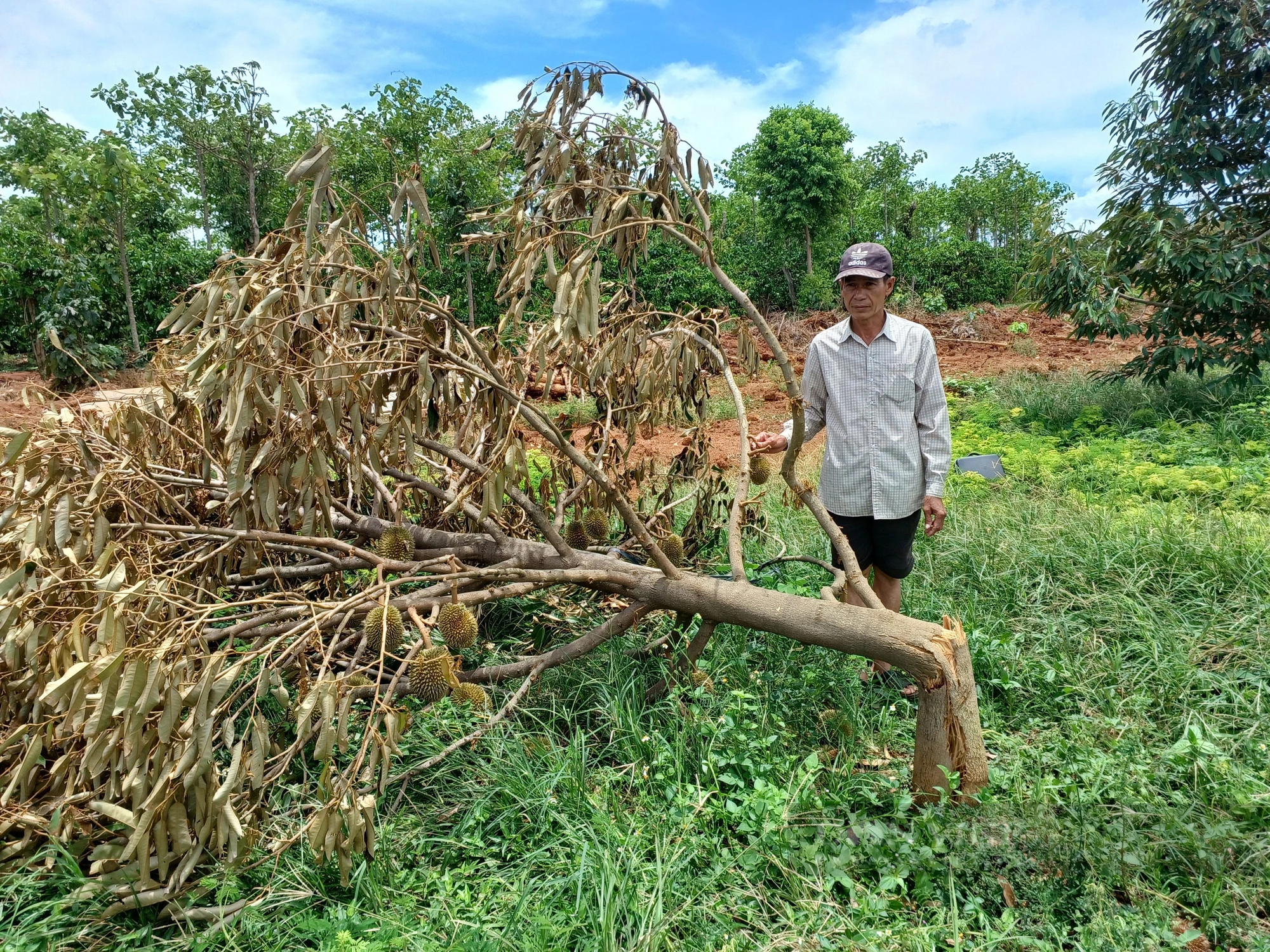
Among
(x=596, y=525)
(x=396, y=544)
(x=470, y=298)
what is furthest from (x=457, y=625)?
(x=470, y=298)

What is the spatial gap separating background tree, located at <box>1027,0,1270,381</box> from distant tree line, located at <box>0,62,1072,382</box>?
803mm

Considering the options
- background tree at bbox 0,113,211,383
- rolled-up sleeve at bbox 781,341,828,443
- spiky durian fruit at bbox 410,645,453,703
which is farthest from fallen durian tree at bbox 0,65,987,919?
background tree at bbox 0,113,211,383

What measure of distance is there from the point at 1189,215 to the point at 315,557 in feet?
27.5

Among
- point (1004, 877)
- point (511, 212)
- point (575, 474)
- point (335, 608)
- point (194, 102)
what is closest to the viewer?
point (1004, 877)

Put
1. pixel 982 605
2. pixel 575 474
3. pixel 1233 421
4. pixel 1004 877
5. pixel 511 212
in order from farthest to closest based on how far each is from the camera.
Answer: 1. pixel 1233 421
2. pixel 575 474
3. pixel 982 605
4. pixel 511 212
5. pixel 1004 877

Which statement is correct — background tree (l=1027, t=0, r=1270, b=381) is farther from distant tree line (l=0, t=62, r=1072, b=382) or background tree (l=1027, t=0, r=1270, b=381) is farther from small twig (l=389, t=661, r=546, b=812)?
small twig (l=389, t=661, r=546, b=812)

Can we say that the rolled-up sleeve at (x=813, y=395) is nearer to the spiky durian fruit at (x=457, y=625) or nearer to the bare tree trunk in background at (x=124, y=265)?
the spiky durian fruit at (x=457, y=625)

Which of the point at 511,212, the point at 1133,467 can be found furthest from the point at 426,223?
the point at 1133,467

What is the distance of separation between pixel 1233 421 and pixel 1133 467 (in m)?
1.91

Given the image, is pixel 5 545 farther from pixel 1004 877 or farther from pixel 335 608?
pixel 1004 877

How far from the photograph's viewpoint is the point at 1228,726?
262 cm

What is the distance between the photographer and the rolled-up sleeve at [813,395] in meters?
3.16

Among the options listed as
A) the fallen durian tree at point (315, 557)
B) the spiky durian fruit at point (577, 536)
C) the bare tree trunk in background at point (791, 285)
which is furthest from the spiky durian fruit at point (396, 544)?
the bare tree trunk in background at point (791, 285)

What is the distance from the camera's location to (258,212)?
72.6 ft
